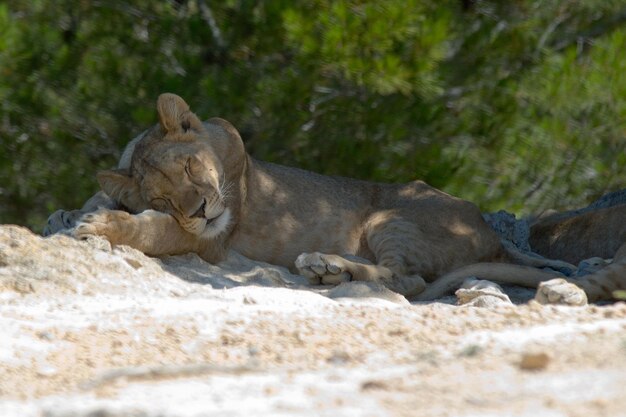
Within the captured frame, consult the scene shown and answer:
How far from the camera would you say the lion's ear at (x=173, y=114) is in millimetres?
7699

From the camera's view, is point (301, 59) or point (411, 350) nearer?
point (411, 350)

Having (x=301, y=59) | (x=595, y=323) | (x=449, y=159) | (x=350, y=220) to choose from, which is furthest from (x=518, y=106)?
(x=595, y=323)

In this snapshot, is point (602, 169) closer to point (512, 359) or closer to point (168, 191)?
point (168, 191)

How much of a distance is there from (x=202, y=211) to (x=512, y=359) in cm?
336

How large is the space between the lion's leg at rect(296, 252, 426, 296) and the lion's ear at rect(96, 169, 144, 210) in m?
1.09

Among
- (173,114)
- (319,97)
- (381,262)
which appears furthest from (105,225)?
(319,97)

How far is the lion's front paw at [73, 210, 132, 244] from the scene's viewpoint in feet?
21.8

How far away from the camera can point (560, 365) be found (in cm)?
398

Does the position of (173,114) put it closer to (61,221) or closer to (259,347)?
(61,221)

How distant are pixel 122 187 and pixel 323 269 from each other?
4.54 feet

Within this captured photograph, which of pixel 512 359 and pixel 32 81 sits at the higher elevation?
pixel 512 359

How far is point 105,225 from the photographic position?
677cm

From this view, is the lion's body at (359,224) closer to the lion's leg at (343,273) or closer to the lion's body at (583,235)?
the lion's leg at (343,273)

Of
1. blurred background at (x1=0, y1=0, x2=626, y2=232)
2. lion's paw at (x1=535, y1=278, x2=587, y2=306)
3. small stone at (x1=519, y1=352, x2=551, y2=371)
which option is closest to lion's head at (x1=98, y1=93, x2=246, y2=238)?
lion's paw at (x1=535, y1=278, x2=587, y2=306)
